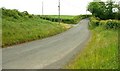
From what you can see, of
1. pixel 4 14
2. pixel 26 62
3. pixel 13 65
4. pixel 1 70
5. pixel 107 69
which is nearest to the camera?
pixel 107 69

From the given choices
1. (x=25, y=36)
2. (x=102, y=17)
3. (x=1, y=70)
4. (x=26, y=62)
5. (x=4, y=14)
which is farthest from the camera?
(x=102, y=17)

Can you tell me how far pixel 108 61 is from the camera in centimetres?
1619

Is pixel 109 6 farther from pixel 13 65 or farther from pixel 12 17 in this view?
pixel 13 65

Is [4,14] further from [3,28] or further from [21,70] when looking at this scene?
[21,70]

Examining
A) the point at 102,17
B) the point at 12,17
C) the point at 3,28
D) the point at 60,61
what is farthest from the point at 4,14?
the point at 102,17

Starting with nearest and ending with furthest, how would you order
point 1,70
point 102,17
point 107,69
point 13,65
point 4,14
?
1. point 107,69
2. point 1,70
3. point 13,65
4. point 4,14
5. point 102,17

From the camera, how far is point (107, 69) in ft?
47.6

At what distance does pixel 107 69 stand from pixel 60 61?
18.4 feet

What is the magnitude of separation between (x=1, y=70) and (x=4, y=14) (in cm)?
3305

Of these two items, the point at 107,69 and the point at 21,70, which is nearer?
the point at 107,69

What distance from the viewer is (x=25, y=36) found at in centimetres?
3481

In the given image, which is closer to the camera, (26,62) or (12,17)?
(26,62)

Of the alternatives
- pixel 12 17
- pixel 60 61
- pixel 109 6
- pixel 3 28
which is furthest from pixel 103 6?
pixel 60 61

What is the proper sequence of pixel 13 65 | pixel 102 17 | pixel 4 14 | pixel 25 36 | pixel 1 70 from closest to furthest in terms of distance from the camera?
pixel 1 70 → pixel 13 65 → pixel 25 36 → pixel 4 14 → pixel 102 17
